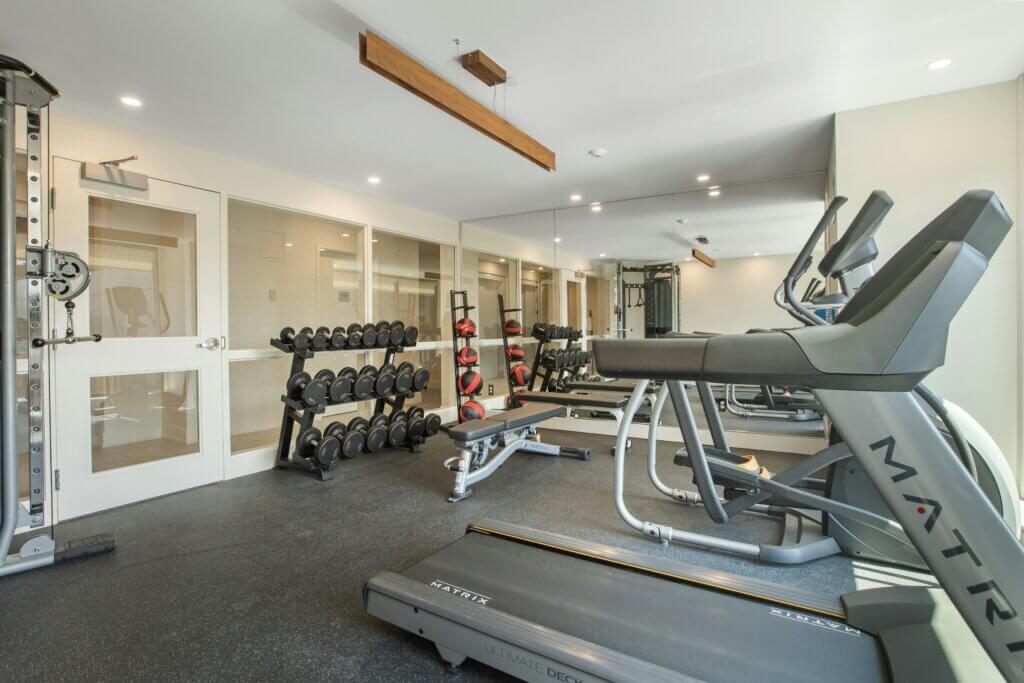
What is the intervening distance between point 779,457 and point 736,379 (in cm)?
374

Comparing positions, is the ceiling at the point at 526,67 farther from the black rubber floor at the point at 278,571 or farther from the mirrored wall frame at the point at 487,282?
the black rubber floor at the point at 278,571

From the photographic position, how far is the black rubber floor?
5.21 feet

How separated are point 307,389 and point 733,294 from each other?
396 centimetres

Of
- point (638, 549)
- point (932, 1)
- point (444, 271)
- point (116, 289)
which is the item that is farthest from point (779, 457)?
point (116, 289)

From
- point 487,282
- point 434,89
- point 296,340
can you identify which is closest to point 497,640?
point 434,89

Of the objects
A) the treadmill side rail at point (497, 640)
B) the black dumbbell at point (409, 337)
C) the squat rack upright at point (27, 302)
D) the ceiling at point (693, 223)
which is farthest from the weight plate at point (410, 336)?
the treadmill side rail at point (497, 640)

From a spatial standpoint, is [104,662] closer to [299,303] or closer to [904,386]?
[904,386]

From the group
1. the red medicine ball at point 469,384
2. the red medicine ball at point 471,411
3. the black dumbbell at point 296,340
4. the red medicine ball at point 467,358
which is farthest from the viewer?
the red medicine ball at point 467,358

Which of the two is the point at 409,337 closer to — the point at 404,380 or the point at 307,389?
the point at 404,380

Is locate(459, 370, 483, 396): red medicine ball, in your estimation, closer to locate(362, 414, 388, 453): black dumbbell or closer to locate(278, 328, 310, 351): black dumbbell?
locate(362, 414, 388, 453): black dumbbell

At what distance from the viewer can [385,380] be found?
13.3 ft

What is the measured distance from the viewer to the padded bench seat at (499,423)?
3020 millimetres

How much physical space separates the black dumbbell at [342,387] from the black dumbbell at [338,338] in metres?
0.28

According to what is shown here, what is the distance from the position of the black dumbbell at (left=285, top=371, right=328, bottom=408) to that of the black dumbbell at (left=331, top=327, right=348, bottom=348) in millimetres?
374
